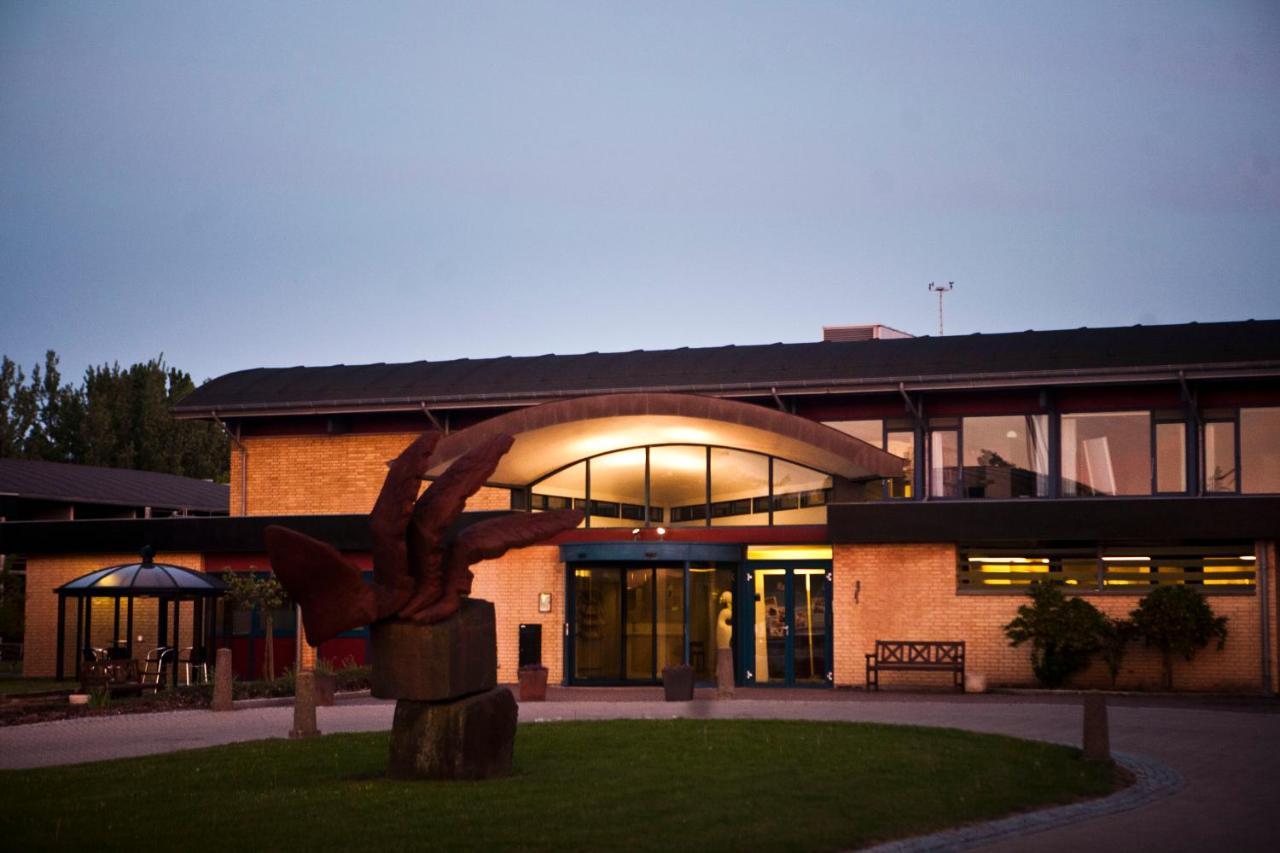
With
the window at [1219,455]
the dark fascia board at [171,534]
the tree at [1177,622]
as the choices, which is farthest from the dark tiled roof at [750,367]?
the tree at [1177,622]

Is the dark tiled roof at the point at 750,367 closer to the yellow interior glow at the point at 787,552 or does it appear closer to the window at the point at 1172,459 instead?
the window at the point at 1172,459

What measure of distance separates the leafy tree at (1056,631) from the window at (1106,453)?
131 inches

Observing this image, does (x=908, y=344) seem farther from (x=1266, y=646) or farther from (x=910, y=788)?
(x=910, y=788)

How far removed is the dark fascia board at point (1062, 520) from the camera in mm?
27453

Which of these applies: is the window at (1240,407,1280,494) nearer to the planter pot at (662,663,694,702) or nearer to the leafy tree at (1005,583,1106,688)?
the leafy tree at (1005,583,1106,688)

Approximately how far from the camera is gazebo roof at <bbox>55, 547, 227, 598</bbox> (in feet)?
98.0

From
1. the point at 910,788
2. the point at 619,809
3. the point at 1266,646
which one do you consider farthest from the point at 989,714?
the point at 619,809

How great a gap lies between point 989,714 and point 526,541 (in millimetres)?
9730

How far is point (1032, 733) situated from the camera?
19.9 meters

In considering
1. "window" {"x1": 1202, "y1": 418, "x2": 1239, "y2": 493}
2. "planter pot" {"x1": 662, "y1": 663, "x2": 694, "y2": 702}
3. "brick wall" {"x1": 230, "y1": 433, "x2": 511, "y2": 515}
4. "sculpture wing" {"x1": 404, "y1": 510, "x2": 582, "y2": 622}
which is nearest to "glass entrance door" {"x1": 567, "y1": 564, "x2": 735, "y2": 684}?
"planter pot" {"x1": 662, "y1": 663, "x2": 694, "y2": 702}

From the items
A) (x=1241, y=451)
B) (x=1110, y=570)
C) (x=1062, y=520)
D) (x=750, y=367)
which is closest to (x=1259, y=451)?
(x=1241, y=451)

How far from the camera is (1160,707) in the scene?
24516 mm

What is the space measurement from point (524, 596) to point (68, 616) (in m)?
12.2

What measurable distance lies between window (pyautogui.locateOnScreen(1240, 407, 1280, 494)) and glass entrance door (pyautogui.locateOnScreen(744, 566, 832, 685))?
803 cm
